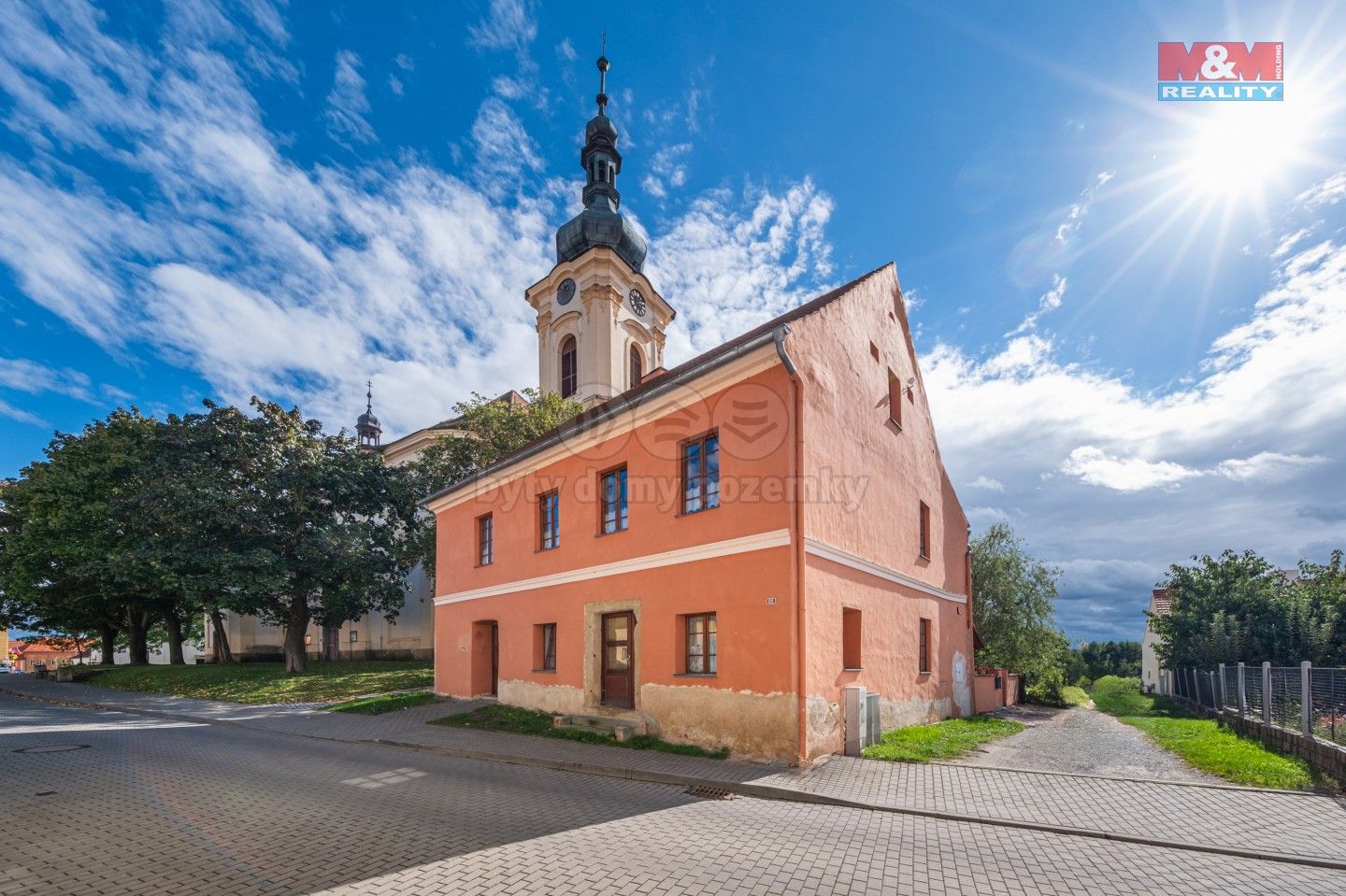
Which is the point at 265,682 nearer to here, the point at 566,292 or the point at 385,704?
the point at 385,704

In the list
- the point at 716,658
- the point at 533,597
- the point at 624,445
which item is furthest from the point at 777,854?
the point at 533,597

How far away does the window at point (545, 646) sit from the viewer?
14.6m

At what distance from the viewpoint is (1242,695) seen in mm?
12898

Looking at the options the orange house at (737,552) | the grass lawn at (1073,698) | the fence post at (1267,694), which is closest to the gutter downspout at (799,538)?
the orange house at (737,552)

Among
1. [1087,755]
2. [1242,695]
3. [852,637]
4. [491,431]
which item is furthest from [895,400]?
[491,431]

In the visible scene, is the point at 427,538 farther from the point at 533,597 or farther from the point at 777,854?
the point at 777,854

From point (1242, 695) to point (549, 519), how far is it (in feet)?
47.8

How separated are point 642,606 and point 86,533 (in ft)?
87.9

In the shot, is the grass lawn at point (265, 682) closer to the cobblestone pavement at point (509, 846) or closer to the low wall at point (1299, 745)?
the cobblestone pavement at point (509, 846)

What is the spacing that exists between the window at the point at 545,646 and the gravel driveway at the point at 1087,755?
8.43 m

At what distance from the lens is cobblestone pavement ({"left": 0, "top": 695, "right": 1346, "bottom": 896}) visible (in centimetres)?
509

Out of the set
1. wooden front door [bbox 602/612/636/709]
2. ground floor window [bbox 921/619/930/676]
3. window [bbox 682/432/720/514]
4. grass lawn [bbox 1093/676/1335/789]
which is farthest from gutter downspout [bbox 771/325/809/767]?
ground floor window [bbox 921/619/930/676]

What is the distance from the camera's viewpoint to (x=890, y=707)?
42.7 ft

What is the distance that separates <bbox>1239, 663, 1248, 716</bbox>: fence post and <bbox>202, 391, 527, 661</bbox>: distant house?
29.1 m
